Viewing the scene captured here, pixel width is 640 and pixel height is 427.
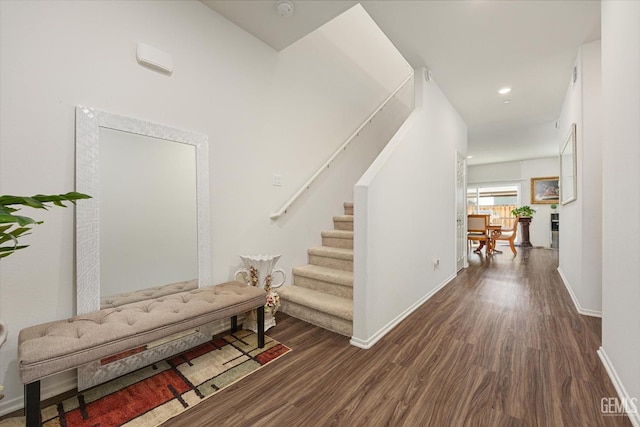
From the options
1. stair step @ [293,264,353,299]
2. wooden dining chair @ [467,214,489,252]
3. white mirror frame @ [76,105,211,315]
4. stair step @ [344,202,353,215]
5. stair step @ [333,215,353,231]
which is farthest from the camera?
wooden dining chair @ [467,214,489,252]

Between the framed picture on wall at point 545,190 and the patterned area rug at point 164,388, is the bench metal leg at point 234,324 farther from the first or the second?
the framed picture on wall at point 545,190

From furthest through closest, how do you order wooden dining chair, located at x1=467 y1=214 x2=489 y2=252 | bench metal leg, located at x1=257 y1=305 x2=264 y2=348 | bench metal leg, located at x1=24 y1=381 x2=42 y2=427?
wooden dining chair, located at x1=467 y1=214 x2=489 y2=252, bench metal leg, located at x1=257 y1=305 x2=264 y2=348, bench metal leg, located at x1=24 y1=381 x2=42 y2=427

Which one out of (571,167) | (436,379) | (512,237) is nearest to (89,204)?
(436,379)

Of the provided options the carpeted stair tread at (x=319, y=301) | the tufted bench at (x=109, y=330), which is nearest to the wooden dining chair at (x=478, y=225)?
the carpeted stair tread at (x=319, y=301)

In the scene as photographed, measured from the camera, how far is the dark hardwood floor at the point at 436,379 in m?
1.33

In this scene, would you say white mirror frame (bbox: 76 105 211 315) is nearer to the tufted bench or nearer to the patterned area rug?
the tufted bench

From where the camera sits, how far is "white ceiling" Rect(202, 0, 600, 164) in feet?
7.08

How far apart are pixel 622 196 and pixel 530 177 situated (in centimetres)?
861

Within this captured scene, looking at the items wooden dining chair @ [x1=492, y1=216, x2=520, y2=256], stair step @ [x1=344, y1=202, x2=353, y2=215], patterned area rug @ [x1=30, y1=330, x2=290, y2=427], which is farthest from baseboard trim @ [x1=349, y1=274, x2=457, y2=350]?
wooden dining chair @ [x1=492, y1=216, x2=520, y2=256]

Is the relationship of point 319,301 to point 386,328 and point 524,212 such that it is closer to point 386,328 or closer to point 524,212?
point 386,328

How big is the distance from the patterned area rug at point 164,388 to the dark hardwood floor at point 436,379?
0.10 m

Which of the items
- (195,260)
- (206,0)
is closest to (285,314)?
(195,260)

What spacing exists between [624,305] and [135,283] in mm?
2912

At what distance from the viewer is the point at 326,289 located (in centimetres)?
261
